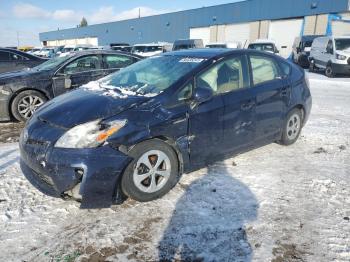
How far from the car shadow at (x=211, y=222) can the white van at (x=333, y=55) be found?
12840 mm

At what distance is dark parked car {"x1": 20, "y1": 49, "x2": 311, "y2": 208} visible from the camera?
10.6 feet

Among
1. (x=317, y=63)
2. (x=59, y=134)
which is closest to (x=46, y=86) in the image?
(x=59, y=134)

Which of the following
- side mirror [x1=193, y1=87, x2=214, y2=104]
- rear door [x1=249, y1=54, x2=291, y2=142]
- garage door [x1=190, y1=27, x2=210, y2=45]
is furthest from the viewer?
garage door [x1=190, y1=27, x2=210, y2=45]

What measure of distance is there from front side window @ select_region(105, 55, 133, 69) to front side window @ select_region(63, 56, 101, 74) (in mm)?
235

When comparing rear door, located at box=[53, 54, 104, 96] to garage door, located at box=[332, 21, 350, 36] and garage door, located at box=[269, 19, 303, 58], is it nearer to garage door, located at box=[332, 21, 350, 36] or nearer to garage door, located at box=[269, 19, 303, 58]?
garage door, located at box=[332, 21, 350, 36]

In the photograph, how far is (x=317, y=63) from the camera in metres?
17.3

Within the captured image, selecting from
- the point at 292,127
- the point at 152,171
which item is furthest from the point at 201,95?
the point at 292,127

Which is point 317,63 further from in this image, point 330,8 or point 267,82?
point 267,82

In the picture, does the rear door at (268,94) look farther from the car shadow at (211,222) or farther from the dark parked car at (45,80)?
the dark parked car at (45,80)

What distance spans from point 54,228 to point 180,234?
1.17 meters

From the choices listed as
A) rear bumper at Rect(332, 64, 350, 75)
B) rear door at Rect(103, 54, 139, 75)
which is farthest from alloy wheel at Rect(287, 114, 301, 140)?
rear bumper at Rect(332, 64, 350, 75)

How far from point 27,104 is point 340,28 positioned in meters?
17.2

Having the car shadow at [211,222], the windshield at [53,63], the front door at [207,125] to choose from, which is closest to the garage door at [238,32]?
the windshield at [53,63]

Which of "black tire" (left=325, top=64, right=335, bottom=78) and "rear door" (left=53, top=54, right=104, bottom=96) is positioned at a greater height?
"rear door" (left=53, top=54, right=104, bottom=96)
